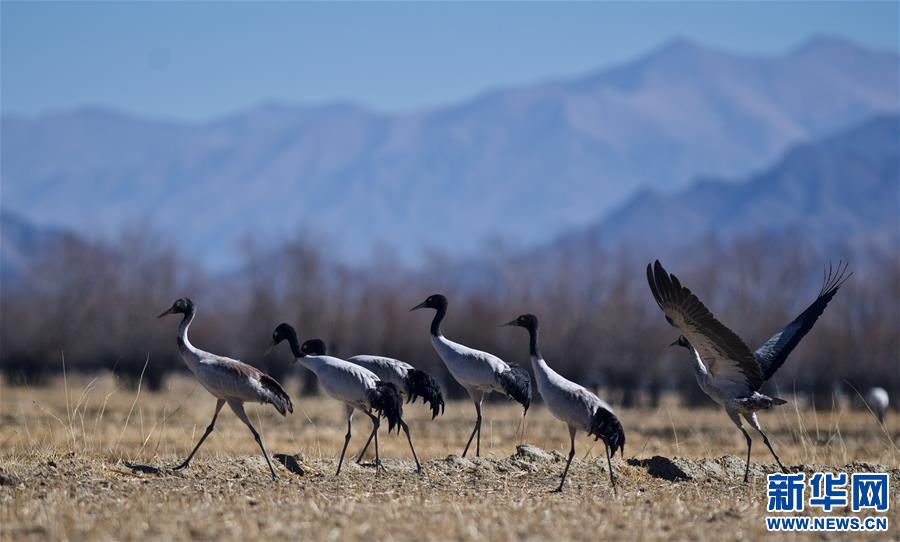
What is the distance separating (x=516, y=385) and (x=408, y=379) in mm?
1457

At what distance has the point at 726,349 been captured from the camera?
13.8 metres

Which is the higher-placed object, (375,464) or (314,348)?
(314,348)

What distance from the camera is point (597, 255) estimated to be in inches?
2776

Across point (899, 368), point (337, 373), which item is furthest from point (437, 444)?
point (899, 368)

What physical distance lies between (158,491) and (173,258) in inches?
2009

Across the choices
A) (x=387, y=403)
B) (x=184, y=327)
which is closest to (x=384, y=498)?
(x=387, y=403)

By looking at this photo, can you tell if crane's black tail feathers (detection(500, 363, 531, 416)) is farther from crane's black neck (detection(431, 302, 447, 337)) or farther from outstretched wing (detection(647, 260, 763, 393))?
outstretched wing (detection(647, 260, 763, 393))

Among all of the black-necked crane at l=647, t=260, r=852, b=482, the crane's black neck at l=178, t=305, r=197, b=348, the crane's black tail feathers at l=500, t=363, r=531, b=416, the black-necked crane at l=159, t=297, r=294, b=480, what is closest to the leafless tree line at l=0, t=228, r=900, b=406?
the crane's black tail feathers at l=500, t=363, r=531, b=416

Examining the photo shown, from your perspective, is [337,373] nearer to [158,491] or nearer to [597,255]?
[158,491]

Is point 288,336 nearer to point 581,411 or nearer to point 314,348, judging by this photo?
point 314,348

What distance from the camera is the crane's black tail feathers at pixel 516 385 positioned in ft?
52.0

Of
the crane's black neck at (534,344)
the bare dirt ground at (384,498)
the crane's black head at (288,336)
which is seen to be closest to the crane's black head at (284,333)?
the crane's black head at (288,336)

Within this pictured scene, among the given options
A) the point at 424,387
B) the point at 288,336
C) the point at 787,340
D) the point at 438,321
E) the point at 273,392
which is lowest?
the point at 273,392

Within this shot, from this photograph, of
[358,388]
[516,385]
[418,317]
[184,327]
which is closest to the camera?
[358,388]
